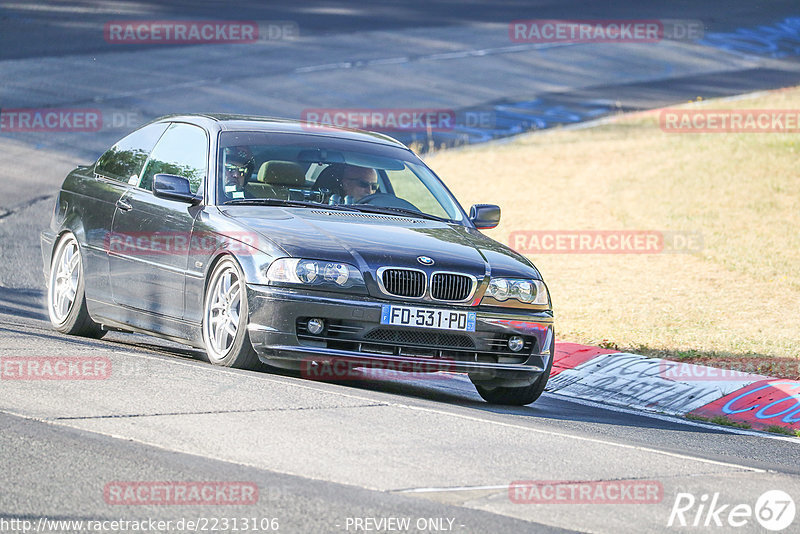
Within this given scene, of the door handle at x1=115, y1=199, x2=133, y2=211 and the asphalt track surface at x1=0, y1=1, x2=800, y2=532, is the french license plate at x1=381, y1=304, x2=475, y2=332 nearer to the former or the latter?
the asphalt track surface at x1=0, y1=1, x2=800, y2=532

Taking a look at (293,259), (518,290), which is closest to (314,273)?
(293,259)

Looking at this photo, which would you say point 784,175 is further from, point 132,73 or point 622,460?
point 622,460

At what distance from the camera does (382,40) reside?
31578mm

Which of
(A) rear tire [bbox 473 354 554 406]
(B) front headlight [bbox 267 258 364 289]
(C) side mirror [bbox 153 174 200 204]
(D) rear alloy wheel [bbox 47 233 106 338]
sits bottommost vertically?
(A) rear tire [bbox 473 354 554 406]

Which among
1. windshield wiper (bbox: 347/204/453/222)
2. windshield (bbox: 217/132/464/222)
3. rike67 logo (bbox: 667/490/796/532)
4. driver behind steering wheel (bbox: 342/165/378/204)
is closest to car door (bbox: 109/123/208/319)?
windshield (bbox: 217/132/464/222)

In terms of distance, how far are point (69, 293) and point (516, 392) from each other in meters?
3.48

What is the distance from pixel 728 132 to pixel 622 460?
18.2 meters

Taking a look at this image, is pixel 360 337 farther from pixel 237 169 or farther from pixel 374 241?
pixel 237 169

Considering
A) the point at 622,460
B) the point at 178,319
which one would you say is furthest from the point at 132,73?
the point at 622,460

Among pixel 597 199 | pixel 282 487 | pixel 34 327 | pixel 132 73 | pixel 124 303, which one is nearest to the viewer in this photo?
pixel 282 487

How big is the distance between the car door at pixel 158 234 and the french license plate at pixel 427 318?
1494 mm

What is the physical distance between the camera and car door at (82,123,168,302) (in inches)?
365

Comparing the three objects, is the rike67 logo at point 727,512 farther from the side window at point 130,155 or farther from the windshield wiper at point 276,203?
the side window at point 130,155

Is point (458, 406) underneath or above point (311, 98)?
underneath
